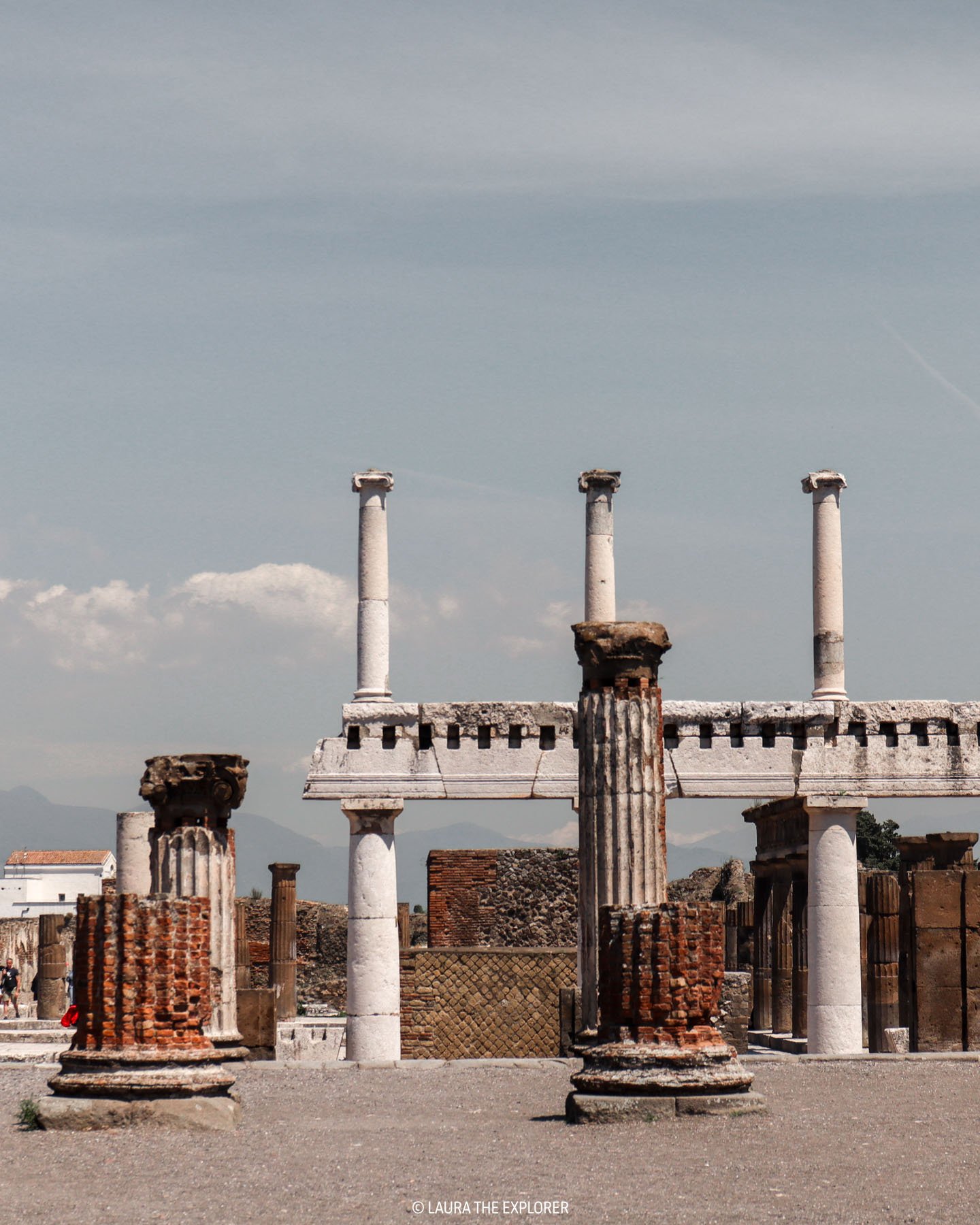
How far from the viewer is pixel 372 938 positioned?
61.4 ft

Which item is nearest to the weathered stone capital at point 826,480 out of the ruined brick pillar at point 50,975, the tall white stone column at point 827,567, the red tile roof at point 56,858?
the tall white stone column at point 827,567

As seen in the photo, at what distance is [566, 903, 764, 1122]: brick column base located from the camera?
12.2m

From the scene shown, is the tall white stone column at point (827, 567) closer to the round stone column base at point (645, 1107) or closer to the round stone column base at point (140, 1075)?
the round stone column base at point (645, 1107)

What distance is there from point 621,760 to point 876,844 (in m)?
56.1

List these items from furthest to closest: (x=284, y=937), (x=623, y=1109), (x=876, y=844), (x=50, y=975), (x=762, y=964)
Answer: (x=876, y=844), (x=284, y=937), (x=50, y=975), (x=762, y=964), (x=623, y=1109)

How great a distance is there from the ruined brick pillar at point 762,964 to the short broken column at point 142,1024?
43.7 feet

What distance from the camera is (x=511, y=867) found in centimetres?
3045

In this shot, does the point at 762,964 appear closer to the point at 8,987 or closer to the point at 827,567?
the point at 827,567

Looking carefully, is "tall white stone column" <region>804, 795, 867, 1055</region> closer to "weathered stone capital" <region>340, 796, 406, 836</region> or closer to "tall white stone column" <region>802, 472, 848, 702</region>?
"tall white stone column" <region>802, 472, 848, 702</region>

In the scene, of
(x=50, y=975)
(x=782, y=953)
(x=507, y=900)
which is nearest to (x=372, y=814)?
(x=782, y=953)

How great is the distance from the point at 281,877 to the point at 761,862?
11528 millimetres

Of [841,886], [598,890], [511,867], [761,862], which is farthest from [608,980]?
[511,867]

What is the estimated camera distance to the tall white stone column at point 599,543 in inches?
752

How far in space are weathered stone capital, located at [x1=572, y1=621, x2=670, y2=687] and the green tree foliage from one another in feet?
175
